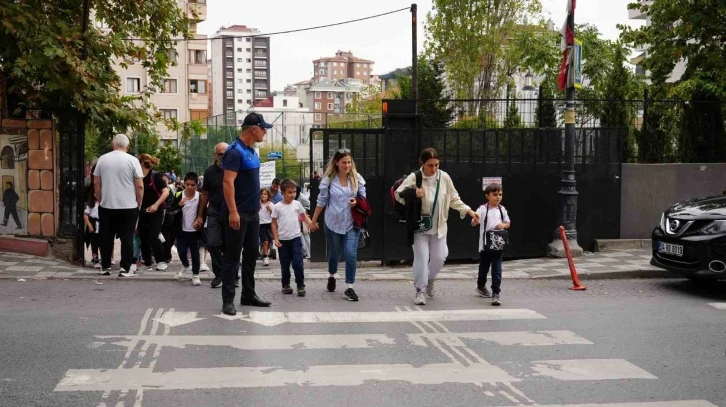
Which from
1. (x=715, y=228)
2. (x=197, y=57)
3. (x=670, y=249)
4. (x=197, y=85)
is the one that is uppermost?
(x=197, y=57)

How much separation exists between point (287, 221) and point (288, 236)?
0.66 feet

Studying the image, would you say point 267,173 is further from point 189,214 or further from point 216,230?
point 216,230

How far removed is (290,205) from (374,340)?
3.09 m

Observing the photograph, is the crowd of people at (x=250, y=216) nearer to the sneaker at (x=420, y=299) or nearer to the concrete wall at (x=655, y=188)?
the sneaker at (x=420, y=299)

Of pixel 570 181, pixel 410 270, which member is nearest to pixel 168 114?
pixel 410 270

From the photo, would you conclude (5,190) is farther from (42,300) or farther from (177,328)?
(177,328)

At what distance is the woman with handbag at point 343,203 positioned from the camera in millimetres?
9516

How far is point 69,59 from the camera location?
1117cm

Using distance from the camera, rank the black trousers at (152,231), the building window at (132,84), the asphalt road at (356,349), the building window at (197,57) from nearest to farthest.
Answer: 1. the asphalt road at (356,349)
2. the black trousers at (152,231)
3. the building window at (132,84)
4. the building window at (197,57)

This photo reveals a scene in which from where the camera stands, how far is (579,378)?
6184 millimetres

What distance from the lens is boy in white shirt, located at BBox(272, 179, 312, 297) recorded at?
984 cm

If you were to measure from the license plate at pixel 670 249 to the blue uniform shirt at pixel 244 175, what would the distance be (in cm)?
534

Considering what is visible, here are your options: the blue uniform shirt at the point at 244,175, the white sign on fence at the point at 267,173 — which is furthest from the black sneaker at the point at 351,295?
the white sign on fence at the point at 267,173

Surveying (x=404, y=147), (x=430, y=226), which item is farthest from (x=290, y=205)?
(x=404, y=147)
